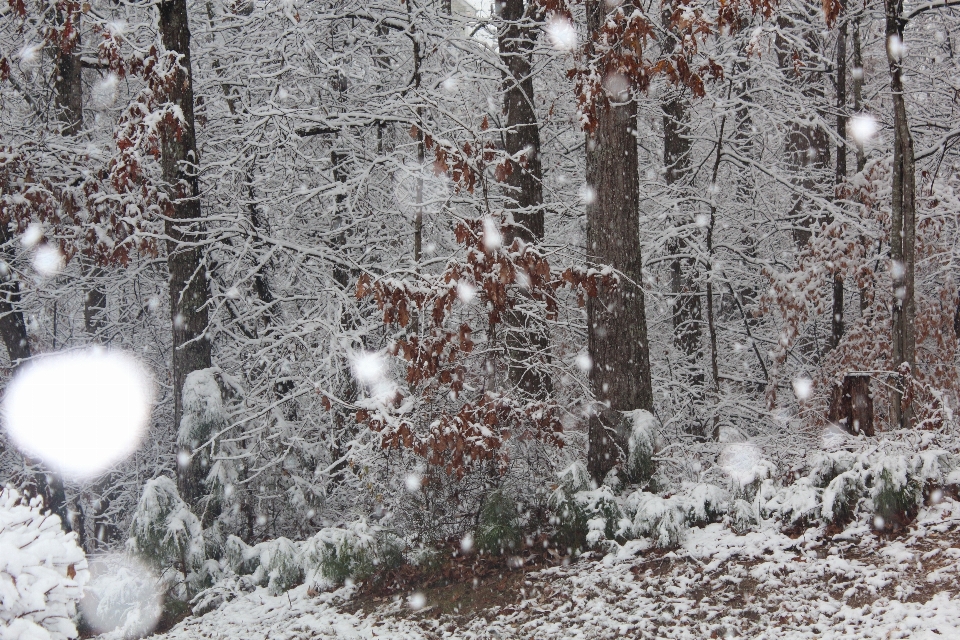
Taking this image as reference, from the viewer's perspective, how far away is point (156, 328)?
1152cm

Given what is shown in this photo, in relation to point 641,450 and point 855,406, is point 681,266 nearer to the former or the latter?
point 855,406

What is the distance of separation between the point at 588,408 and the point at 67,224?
25.5 ft

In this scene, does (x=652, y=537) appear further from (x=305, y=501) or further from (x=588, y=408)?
(x=305, y=501)

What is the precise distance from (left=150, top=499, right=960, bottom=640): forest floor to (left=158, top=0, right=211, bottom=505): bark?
305 cm

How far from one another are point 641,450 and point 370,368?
2.94 m

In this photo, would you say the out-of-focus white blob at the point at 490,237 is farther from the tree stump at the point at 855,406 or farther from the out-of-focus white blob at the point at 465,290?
the tree stump at the point at 855,406

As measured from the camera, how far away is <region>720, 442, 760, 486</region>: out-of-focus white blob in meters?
6.07

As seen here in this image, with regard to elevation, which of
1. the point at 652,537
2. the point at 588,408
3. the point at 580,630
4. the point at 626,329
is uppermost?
the point at 626,329

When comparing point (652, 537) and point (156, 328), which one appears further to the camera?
point (156, 328)

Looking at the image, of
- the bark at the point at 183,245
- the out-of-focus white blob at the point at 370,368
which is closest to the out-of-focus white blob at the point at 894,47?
the out-of-focus white blob at the point at 370,368

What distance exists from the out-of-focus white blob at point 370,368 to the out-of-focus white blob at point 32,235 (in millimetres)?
5205

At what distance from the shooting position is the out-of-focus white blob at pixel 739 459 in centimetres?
607

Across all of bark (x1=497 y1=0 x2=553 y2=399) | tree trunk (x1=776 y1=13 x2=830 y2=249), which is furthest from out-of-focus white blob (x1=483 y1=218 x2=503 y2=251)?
tree trunk (x1=776 y1=13 x2=830 y2=249)

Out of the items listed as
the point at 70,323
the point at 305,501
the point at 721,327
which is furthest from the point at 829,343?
the point at 70,323
